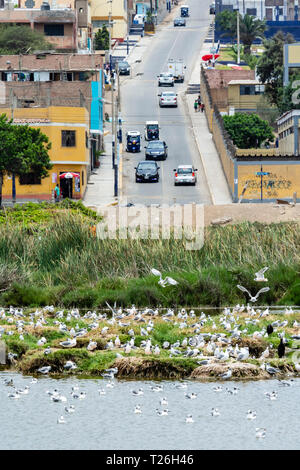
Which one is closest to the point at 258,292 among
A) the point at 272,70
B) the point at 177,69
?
the point at 272,70

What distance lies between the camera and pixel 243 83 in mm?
107625

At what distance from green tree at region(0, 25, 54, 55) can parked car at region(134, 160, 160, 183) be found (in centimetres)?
3768

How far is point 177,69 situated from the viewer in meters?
130

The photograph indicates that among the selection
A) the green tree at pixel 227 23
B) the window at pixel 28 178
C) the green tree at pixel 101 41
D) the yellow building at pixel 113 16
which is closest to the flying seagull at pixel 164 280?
the window at pixel 28 178

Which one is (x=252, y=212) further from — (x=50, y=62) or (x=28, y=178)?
(x=50, y=62)

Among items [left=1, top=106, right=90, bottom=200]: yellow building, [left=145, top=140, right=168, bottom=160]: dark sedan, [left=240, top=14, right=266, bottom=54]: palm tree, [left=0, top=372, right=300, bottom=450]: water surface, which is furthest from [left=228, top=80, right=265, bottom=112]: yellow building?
[left=0, top=372, right=300, bottom=450]: water surface

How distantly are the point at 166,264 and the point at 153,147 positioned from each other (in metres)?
42.9

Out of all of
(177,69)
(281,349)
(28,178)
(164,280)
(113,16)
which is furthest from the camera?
(113,16)

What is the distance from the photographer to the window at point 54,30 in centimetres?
12475

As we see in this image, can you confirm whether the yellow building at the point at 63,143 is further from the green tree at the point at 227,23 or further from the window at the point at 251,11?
the window at the point at 251,11

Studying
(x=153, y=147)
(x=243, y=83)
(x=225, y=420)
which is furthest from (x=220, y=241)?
(x=243, y=83)

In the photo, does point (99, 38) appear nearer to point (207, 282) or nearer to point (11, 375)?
point (207, 282)

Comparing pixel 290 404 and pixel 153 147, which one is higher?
pixel 290 404

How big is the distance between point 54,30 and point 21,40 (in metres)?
6.09
